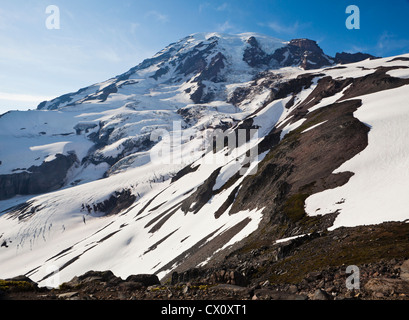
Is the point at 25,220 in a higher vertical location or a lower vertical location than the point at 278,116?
lower

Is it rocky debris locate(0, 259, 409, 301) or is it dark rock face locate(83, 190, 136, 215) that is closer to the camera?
rocky debris locate(0, 259, 409, 301)

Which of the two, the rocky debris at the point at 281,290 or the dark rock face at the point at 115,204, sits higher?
the rocky debris at the point at 281,290

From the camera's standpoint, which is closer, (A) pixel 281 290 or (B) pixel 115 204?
(A) pixel 281 290

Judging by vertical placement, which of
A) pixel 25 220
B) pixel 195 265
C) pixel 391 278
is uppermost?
pixel 391 278

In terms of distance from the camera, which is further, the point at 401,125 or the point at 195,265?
the point at 401,125

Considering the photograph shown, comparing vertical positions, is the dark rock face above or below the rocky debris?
below

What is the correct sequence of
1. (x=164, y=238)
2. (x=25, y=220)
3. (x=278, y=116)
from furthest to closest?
1. (x=25, y=220)
2. (x=278, y=116)
3. (x=164, y=238)

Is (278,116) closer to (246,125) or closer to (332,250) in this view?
(246,125)

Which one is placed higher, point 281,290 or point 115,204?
point 281,290

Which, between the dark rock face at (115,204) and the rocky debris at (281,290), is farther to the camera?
the dark rock face at (115,204)

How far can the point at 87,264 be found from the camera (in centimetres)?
Result: 7444

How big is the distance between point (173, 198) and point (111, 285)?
275 ft
